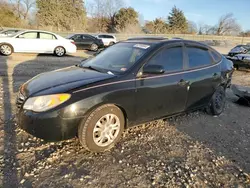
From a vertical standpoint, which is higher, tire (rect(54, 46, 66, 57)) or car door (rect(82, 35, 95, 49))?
car door (rect(82, 35, 95, 49))

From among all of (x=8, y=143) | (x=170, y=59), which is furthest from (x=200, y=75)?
(x=8, y=143)

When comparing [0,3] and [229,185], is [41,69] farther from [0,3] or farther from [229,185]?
[0,3]

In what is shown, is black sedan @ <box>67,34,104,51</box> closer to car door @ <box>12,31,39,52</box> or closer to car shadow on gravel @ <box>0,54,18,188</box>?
car door @ <box>12,31,39,52</box>

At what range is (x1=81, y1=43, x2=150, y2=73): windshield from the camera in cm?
380

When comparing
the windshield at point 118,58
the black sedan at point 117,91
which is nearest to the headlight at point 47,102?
the black sedan at point 117,91

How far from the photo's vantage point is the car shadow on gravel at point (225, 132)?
3622mm

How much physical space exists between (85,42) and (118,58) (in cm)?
1629

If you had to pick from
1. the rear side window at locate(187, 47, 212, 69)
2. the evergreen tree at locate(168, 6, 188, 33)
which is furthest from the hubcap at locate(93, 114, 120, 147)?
the evergreen tree at locate(168, 6, 188, 33)

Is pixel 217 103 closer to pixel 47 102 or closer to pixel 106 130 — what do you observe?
pixel 106 130

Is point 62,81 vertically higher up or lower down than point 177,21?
lower down

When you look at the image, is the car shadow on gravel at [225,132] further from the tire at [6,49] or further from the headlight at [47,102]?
the tire at [6,49]

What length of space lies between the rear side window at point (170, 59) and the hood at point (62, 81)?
0.89 meters

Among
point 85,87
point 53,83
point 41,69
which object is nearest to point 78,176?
point 85,87

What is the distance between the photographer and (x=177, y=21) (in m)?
60.3
